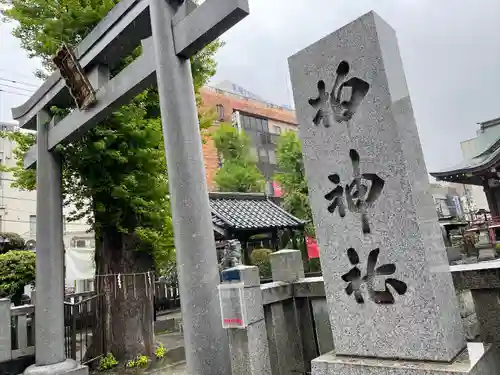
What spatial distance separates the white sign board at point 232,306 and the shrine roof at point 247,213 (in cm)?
842

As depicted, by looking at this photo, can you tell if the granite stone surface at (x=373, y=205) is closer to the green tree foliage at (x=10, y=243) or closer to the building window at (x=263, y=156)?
the green tree foliage at (x=10, y=243)

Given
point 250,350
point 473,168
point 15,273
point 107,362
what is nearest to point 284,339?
point 250,350

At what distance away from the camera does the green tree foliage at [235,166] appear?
2198 centimetres

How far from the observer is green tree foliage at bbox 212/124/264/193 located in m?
22.0

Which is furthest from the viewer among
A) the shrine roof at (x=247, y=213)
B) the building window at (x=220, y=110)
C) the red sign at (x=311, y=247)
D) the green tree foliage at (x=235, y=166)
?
the building window at (x=220, y=110)

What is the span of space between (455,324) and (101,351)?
277 inches

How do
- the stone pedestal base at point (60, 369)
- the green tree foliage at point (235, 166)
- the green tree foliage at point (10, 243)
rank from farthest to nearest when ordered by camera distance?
the green tree foliage at point (235, 166) → the green tree foliage at point (10, 243) → the stone pedestal base at point (60, 369)

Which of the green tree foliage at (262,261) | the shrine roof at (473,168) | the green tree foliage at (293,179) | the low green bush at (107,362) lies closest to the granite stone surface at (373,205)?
the low green bush at (107,362)

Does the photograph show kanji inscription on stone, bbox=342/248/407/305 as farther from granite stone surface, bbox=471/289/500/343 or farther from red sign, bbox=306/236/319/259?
red sign, bbox=306/236/319/259

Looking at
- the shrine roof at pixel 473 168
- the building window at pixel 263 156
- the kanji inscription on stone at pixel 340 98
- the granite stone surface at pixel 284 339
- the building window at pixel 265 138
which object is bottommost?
the granite stone surface at pixel 284 339

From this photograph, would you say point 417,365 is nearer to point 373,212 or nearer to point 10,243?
point 373,212

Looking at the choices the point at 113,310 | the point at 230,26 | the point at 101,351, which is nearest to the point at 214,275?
the point at 230,26

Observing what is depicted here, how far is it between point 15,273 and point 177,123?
22.0 feet

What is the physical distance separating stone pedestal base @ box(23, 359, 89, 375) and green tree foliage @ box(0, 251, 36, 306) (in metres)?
2.82
